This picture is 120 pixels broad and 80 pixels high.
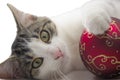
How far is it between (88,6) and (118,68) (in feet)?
0.53

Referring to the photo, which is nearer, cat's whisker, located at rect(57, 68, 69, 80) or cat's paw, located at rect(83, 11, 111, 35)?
cat's paw, located at rect(83, 11, 111, 35)

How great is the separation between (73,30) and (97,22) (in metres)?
0.17

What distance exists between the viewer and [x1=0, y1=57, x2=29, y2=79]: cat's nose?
0.64 metres

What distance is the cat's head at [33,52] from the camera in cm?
64

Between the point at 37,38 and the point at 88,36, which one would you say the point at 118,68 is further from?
the point at 37,38

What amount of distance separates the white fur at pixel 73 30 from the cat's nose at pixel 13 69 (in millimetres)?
41

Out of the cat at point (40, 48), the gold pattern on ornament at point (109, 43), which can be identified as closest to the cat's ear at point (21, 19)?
the cat at point (40, 48)

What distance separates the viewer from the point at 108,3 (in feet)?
2.28

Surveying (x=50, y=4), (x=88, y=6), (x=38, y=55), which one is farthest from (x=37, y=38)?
(x=50, y=4)

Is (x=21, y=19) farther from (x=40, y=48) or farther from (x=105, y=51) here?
(x=105, y=51)

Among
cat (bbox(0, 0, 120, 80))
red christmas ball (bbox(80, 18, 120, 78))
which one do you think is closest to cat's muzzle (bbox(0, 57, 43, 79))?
cat (bbox(0, 0, 120, 80))

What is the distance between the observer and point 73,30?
29.0 inches

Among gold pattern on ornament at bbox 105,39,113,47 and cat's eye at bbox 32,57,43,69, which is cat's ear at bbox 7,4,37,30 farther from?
gold pattern on ornament at bbox 105,39,113,47

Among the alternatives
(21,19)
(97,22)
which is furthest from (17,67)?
(97,22)
